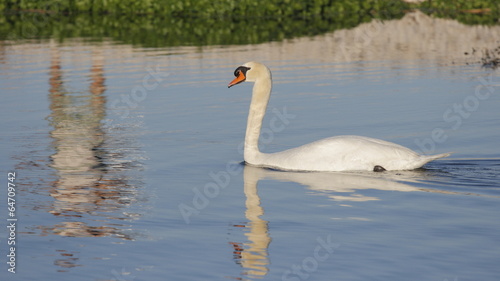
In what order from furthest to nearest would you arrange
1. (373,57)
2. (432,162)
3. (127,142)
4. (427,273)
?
(373,57) < (127,142) < (432,162) < (427,273)

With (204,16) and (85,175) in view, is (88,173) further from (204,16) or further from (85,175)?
(204,16)

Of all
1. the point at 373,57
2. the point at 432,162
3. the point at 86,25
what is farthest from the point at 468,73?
the point at 86,25

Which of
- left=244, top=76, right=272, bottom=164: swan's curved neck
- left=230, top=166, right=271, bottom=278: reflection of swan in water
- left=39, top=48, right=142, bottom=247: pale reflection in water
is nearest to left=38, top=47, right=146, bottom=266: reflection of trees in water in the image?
left=39, top=48, right=142, bottom=247: pale reflection in water

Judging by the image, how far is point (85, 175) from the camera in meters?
11.5

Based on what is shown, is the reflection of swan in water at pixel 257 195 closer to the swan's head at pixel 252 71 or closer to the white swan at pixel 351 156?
the white swan at pixel 351 156

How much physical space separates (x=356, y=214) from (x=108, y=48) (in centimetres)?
1875

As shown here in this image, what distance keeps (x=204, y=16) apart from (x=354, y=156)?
97.5 ft

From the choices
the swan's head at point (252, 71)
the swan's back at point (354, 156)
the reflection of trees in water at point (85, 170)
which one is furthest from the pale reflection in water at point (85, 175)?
the swan's back at point (354, 156)

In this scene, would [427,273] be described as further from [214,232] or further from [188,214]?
[188,214]

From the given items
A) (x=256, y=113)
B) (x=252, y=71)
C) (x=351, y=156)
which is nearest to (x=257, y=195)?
(x=351, y=156)

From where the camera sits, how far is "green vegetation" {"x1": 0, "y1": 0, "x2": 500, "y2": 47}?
1291 inches

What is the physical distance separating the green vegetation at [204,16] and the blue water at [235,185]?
1252 centimetres

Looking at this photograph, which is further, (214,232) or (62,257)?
(214,232)

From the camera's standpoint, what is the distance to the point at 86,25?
36438 millimetres
